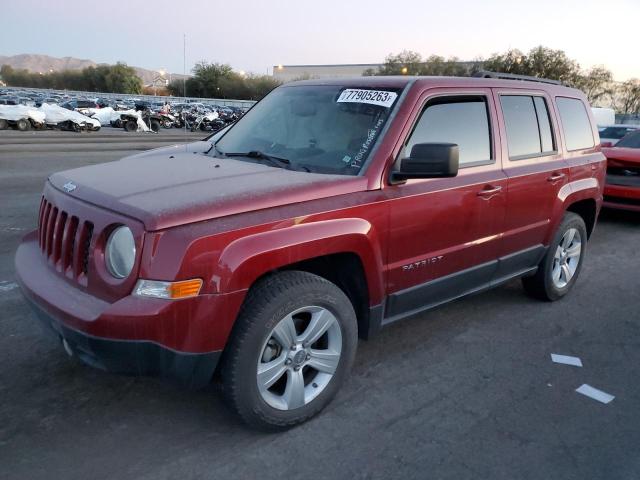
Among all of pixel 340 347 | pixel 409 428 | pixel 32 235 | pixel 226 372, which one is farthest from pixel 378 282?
pixel 32 235

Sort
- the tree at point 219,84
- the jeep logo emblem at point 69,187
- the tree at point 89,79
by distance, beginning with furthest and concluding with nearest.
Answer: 1. the tree at point 89,79
2. the tree at point 219,84
3. the jeep logo emblem at point 69,187

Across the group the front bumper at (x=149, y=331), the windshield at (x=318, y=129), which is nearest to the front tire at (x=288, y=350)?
the front bumper at (x=149, y=331)

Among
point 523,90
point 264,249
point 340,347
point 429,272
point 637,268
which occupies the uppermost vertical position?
point 523,90

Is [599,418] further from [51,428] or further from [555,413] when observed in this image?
[51,428]

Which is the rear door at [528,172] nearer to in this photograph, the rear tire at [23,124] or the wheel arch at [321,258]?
the wheel arch at [321,258]

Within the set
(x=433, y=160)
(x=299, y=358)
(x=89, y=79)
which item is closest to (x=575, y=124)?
(x=433, y=160)

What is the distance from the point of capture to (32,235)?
3.63m

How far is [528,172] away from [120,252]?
10.1 feet

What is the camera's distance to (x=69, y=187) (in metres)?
3.15

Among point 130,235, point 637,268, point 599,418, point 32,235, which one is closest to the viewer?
point 130,235

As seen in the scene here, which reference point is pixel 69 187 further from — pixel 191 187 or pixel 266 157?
pixel 266 157

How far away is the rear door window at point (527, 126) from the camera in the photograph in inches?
168

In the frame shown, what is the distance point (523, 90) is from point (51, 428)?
158 inches

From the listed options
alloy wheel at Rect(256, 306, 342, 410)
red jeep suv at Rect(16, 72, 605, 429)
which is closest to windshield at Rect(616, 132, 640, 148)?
red jeep suv at Rect(16, 72, 605, 429)
